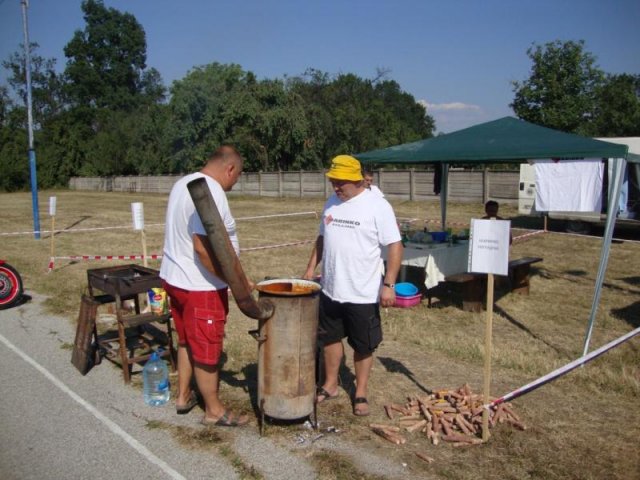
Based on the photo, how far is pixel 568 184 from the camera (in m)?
13.1

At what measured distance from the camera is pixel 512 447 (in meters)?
3.67

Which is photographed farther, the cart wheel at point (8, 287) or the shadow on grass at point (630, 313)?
the cart wheel at point (8, 287)

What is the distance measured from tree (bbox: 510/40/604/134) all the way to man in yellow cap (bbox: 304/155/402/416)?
100.0 ft

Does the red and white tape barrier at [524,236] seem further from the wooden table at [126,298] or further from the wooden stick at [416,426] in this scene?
the wooden table at [126,298]

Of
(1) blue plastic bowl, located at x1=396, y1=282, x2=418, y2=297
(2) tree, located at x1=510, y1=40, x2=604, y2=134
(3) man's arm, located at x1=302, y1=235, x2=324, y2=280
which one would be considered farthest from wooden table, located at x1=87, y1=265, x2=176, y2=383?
(2) tree, located at x1=510, y1=40, x2=604, y2=134

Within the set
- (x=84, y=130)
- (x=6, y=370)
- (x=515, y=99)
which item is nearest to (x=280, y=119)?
(x=515, y=99)

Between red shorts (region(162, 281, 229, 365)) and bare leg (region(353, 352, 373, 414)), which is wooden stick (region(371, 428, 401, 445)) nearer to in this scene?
bare leg (region(353, 352, 373, 414))

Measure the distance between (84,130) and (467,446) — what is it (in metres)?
66.7

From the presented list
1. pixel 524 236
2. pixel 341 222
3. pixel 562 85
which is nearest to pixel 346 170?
pixel 341 222

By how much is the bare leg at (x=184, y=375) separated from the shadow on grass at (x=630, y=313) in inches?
220

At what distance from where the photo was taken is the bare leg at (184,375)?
4.06m

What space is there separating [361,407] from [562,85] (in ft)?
104

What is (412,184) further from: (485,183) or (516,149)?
(516,149)

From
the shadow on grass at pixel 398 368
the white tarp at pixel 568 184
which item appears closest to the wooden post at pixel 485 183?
the white tarp at pixel 568 184
